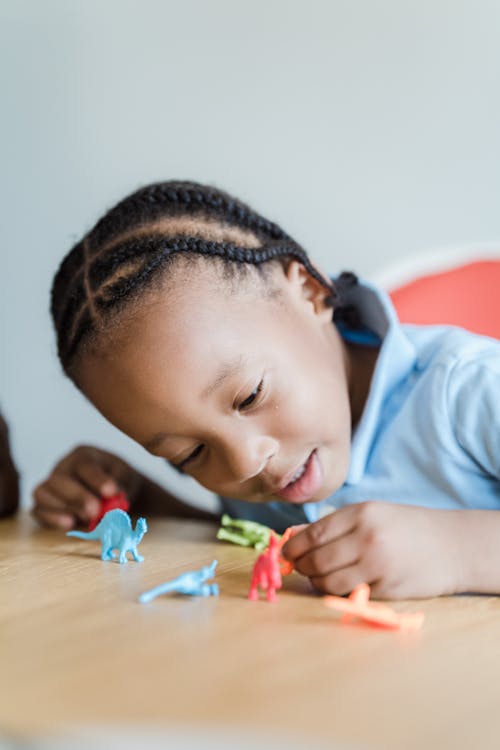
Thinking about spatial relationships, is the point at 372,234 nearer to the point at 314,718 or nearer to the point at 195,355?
the point at 195,355

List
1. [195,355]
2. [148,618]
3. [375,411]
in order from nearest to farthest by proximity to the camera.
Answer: [148,618] < [195,355] < [375,411]

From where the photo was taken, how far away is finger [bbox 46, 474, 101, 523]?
1.00m

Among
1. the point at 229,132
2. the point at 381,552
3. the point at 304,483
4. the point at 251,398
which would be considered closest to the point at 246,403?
the point at 251,398

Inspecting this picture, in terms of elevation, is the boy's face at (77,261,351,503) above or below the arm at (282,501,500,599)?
above

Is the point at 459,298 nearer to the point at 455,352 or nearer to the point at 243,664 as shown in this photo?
the point at 455,352

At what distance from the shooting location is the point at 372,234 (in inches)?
70.1

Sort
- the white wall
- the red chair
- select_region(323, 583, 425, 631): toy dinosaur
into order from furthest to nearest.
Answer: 1. the white wall
2. the red chair
3. select_region(323, 583, 425, 631): toy dinosaur

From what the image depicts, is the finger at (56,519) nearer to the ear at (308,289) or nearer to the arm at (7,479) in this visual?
the arm at (7,479)

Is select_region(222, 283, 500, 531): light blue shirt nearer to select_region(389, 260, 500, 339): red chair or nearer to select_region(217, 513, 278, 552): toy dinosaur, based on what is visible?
select_region(217, 513, 278, 552): toy dinosaur

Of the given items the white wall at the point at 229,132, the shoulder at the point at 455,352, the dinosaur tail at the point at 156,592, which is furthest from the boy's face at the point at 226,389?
the white wall at the point at 229,132

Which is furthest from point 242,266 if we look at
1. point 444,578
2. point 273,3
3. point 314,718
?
point 273,3

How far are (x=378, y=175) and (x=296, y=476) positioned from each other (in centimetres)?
107

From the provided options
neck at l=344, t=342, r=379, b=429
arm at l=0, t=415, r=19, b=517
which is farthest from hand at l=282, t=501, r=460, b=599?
arm at l=0, t=415, r=19, b=517

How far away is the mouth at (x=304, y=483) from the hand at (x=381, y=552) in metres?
0.19
